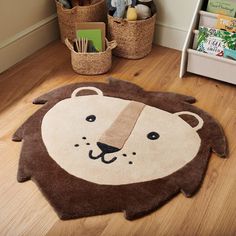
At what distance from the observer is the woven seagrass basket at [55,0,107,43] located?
2066 millimetres

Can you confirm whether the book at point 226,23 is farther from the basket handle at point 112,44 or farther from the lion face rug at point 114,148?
the basket handle at point 112,44

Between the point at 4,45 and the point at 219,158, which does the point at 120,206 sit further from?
the point at 4,45

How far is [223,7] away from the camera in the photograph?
1828 millimetres

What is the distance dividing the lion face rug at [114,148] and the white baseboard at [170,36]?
551 mm

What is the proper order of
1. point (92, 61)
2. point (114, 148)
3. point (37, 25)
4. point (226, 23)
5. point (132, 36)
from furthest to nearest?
point (37, 25)
point (132, 36)
point (92, 61)
point (226, 23)
point (114, 148)

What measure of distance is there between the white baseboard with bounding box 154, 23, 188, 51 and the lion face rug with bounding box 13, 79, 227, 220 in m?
0.55

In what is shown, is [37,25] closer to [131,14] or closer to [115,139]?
[131,14]

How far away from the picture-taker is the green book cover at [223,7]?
1811 millimetres

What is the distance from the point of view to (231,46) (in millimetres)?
1799

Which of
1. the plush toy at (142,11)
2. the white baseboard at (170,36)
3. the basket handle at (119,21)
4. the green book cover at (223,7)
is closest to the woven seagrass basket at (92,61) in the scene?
the basket handle at (119,21)

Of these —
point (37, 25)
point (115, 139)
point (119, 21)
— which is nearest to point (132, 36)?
point (119, 21)

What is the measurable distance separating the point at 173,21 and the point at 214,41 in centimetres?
44

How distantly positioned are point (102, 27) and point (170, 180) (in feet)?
3.31

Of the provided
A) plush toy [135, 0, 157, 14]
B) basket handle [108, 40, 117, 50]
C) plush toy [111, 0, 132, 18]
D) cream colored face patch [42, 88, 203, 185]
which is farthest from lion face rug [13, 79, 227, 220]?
plush toy [135, 0, 157, 14]
